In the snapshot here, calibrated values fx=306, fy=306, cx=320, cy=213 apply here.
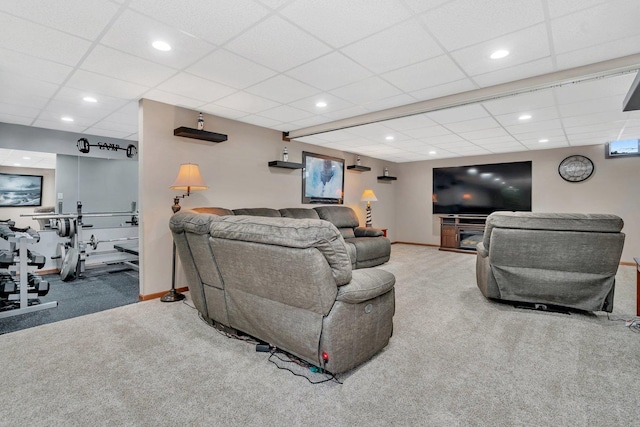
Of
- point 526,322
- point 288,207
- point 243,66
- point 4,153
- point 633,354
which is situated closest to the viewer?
point 633,354

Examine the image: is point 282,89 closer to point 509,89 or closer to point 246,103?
point 246,103

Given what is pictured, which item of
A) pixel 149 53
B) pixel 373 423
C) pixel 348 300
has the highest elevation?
pixel 149 53

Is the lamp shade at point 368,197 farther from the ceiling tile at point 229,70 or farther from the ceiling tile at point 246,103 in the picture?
the ceiling tile at point 229,70

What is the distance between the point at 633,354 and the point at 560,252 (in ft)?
3.27

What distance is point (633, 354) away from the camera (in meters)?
2.29

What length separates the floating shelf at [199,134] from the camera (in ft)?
12.3

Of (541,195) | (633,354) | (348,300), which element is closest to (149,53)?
(348,300)

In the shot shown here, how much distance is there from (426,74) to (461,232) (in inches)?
208

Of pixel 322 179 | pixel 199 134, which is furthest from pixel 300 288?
pixel 322 179

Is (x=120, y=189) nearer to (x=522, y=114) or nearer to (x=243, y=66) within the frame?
(x=243, y=66)

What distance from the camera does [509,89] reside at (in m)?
3.11

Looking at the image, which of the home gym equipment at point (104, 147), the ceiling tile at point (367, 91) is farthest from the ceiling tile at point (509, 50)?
the home gym equipment at point (104, 147)

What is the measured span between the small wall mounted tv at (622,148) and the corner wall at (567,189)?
0.09 m

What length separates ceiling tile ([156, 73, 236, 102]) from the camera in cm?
303
